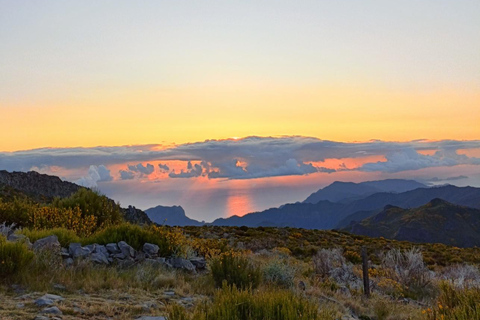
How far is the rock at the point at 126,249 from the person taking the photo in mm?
11491

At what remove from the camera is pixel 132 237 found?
1227 cm

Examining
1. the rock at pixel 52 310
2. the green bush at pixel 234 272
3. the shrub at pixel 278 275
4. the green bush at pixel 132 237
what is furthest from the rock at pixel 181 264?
the rock at pixel 52 310

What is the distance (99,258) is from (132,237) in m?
Answer: 1.62

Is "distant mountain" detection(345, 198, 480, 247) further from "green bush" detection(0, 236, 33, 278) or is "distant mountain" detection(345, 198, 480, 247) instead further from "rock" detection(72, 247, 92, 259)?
"green bush" detection(0, 236, 33, 278)

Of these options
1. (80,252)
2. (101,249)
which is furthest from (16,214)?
(80,252)

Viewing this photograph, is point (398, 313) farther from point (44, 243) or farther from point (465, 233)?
point (465, 233)

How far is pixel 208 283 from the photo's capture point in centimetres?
1038

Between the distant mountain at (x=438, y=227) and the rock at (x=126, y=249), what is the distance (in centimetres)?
16133

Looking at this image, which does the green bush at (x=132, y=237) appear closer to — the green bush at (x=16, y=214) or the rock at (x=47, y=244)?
the rock at (x=47, y=244)

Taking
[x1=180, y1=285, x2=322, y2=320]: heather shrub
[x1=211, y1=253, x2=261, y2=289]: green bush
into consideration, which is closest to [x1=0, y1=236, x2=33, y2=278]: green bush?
[x1=211, y1=253, x2=261, y2=289]: green bush

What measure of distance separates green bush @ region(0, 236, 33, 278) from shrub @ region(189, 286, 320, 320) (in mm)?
5027

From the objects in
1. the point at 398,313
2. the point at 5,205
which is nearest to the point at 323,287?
the point at 398,313

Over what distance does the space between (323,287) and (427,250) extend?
2743 centimetres

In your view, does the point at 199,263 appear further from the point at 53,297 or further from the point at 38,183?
the point at 38,183
